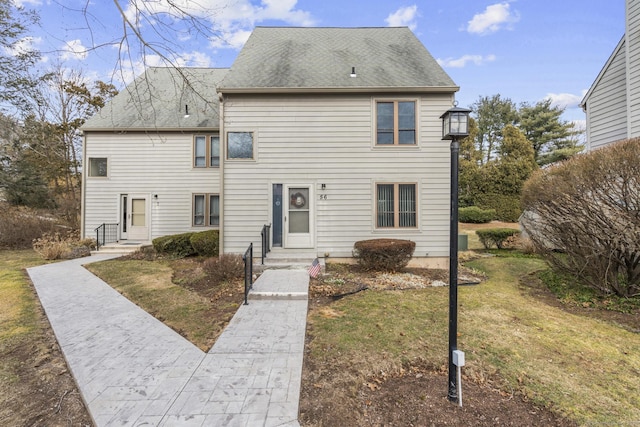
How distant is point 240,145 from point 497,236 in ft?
36.3

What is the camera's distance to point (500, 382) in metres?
2.85

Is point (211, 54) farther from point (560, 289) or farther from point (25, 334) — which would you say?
point (560, 289)

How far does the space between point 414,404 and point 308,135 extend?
276 inches

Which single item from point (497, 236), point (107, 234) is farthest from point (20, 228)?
point (497, 236)

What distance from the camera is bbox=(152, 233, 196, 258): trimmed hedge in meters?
10.1

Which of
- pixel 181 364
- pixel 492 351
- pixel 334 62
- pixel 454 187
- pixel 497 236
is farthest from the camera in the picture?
pixel 497 236

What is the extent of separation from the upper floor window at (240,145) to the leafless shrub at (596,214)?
283 inches

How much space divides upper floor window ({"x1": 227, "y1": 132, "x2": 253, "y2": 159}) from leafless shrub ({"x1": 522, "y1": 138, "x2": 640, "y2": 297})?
23.6 feet

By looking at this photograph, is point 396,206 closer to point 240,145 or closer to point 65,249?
point 240,145

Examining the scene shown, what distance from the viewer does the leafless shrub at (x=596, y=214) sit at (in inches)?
182

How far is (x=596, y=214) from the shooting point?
500cm

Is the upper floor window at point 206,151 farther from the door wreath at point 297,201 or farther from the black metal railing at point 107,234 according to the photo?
the door wreath at point 297,201

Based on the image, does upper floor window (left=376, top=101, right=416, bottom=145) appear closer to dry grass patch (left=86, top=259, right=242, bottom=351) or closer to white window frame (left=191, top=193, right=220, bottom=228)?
dry grass patch (left=86, top=259, right=242, bottom=351)

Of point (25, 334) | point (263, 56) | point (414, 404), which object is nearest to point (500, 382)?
point (414, 404)
